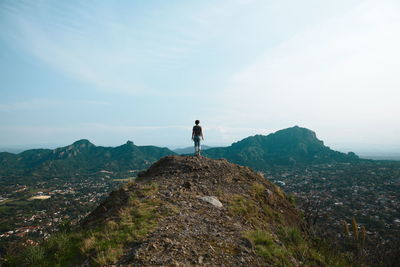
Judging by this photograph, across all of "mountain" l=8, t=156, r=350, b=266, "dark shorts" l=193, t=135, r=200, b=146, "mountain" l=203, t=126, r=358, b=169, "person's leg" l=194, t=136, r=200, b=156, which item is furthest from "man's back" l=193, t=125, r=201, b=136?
"mountain" l=203, t=126, r=358, b=169

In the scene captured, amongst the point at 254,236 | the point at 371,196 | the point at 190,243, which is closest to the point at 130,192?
the point at 190,243

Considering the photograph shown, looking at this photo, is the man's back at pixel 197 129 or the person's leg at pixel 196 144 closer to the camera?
the man's back at pixel 197 129

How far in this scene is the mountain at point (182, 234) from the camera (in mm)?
6156

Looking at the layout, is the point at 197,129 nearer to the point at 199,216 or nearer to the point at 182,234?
the point at 199,216

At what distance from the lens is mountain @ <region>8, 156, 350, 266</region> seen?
616cm

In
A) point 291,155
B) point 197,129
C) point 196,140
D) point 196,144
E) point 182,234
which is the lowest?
point 291,155

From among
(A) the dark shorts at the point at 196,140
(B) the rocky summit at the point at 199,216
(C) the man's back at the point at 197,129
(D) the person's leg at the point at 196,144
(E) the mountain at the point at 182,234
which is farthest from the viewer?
(D) the person's leg at the point at 196,144

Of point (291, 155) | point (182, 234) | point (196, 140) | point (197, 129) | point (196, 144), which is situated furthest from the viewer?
point (291, 155)

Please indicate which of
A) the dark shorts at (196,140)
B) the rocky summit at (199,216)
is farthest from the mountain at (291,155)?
the rocky summit at (199,216)

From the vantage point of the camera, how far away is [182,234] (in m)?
7.34

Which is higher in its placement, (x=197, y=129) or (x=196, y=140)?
(x=197, y=129)

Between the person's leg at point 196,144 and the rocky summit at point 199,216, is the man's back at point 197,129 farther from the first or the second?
the rocky summit at point 199,216

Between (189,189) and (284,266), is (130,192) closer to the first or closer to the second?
(189,189)

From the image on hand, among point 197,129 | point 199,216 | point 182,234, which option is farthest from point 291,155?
point 182,234
